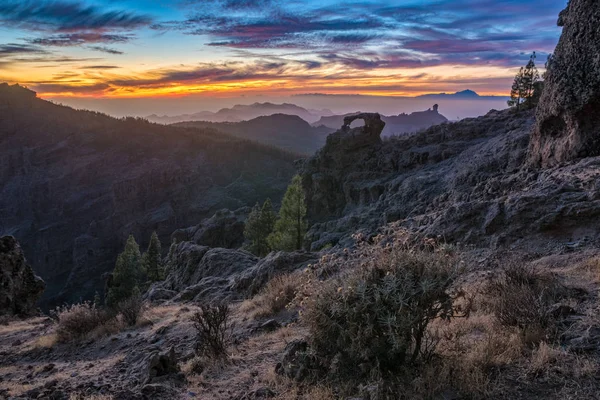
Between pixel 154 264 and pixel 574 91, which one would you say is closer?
pixel 574 91

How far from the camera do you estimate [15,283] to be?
16203 millimetres

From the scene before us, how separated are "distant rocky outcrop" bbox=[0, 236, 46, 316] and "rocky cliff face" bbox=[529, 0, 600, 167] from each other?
19603mm

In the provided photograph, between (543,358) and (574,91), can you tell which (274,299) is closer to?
(543,358)

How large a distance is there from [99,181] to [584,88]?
295 ft

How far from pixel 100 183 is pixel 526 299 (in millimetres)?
92030

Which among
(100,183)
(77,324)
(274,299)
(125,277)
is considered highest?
(274,299)

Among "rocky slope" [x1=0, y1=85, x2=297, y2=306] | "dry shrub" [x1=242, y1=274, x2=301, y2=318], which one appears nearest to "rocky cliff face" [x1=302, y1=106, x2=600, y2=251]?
"dry shrub" [x1=242, y1=274, x2=301, y2=318]

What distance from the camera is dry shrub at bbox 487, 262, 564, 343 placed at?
5.10 metres

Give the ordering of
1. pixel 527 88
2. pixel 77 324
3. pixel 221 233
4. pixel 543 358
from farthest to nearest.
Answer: pixel 221 233, pixel 527 88, pixel 77 324, pixel 543 358

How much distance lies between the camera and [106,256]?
68000 millimetres

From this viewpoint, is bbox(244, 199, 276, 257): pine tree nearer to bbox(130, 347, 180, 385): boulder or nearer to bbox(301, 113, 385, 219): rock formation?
bbox(301, 113, 385, 219): rock formation

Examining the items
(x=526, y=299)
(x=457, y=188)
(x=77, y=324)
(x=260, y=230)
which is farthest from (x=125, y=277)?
(x=526, y=299)

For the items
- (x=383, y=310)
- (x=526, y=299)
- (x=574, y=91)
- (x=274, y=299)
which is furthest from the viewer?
(x=574, y=91)

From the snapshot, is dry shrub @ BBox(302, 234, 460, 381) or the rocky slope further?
the rocky slope
